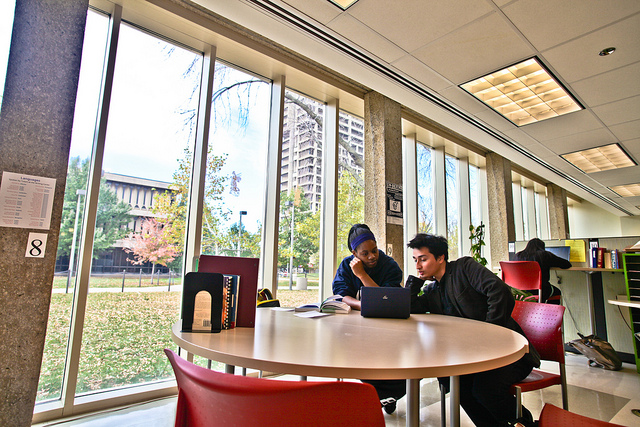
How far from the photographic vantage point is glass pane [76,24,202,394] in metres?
2.62

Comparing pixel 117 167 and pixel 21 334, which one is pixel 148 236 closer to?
pixel 117 167

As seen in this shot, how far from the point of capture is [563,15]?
2549mm

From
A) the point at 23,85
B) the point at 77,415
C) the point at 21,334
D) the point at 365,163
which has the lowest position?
the point at 77,415

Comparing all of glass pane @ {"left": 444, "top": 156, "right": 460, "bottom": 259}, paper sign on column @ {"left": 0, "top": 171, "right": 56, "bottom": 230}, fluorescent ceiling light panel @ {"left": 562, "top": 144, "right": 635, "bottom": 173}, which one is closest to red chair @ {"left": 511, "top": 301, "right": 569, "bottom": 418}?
paper sign on column @ {"left": 0, "top": 171, "right": 56, "bottom": 230}

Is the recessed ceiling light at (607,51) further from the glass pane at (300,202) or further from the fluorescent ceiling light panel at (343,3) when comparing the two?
the glass pane at (300,202)

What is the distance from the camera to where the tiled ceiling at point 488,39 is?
2533mm

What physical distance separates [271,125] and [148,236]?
1685 mm

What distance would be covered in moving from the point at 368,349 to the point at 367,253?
1646mm

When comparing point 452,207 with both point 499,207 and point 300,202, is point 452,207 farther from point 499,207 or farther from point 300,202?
point 300,202

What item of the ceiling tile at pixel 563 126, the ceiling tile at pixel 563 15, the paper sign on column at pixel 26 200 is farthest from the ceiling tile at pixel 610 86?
the paper sign on column at pixel 26 200

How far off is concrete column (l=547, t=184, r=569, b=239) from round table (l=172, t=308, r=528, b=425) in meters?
9.25

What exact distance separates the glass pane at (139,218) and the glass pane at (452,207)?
4.58 meters

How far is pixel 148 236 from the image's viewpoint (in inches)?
114

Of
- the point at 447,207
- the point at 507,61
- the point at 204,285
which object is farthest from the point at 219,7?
the point at 447,207
